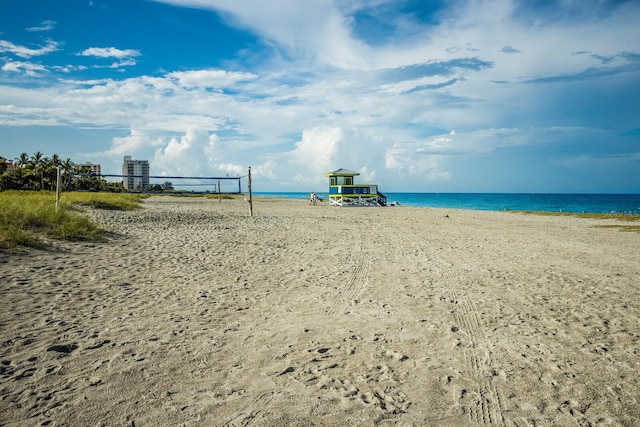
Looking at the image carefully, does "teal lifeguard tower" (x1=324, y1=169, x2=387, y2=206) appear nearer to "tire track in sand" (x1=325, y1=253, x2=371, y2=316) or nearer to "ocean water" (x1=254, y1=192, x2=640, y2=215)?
"ocean water" (x1=254, y1=192, x2=640, y2=215)

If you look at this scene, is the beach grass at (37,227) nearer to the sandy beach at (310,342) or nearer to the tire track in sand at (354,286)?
the sandy beach at (310,342)

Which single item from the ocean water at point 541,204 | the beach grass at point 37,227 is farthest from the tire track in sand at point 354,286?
the ocean water at point 541,204

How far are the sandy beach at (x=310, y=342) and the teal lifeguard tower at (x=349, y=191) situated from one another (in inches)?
1163

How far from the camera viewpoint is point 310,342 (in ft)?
13.8

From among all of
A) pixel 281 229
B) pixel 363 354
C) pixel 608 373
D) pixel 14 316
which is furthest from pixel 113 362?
pixel 281 229

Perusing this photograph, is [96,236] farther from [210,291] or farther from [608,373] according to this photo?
[608,373]

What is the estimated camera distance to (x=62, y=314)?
4691 millimetres

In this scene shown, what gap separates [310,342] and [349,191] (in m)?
34.3

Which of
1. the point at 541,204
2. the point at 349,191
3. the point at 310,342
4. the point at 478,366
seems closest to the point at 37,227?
the point at 310,342

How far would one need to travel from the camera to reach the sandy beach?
2973mm

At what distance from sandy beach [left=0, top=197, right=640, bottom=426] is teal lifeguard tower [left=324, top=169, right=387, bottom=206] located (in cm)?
2954

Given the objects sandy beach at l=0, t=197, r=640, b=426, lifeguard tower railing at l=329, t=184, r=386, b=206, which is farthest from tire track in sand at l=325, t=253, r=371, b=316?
lifeguard tower railing at l=329, t=184, r=386, b=206

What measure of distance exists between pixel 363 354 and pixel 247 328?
1.48 metres

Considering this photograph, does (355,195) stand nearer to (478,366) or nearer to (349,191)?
(349,191)
